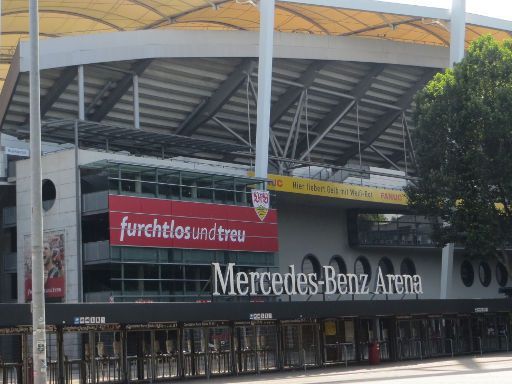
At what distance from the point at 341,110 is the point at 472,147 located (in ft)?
55.0

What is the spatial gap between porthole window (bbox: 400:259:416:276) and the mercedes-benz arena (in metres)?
0.10

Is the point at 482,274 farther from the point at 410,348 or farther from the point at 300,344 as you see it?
the point at 300,344

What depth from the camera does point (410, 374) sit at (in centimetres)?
2872

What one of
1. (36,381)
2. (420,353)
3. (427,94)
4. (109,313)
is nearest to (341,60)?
(427,94)

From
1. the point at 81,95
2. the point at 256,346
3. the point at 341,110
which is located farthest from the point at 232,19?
the point at 256,346

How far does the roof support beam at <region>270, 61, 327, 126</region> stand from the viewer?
176 feet

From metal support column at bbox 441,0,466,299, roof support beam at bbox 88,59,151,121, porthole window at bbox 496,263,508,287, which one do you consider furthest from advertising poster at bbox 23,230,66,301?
porthole window at bbox 496,263,508,287

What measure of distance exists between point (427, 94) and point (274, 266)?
38.8 ft

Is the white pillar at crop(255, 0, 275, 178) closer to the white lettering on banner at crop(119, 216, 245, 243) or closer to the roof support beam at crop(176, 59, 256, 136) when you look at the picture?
the white lettering on banner at crop(119, 216, 245, 243)

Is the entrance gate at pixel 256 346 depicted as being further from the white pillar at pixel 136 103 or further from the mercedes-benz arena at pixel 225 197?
the white pillar at pixel 136 103

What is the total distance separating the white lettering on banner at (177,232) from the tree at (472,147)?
31.8 ft

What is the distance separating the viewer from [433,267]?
64000 millimetres

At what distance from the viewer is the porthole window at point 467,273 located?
66000 millimetres

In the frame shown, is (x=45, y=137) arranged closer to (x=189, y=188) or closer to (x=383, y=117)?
(x=189, y=188)
